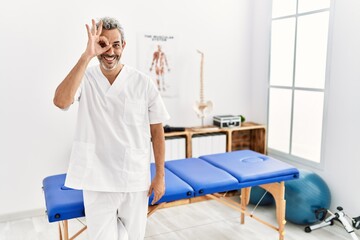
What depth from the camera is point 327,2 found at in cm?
300

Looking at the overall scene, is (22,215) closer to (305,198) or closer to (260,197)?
(260,197)

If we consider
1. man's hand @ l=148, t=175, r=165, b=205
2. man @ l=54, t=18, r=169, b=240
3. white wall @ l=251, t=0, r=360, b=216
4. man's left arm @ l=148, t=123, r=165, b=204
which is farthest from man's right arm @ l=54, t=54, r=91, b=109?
white wall @ l=251, t=0, r=360, b=216

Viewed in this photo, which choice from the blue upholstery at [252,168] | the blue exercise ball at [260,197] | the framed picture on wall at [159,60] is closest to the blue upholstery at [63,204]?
the blue upholstery at [252,168]

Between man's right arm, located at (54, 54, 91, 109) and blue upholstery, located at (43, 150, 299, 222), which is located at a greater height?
man's right arm, located at (54, 54, 91, 109)

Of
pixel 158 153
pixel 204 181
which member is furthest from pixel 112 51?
pixel 204 181

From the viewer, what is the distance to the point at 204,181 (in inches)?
90.0

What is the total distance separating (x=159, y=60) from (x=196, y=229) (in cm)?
157

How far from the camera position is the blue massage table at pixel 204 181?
6.30 ft

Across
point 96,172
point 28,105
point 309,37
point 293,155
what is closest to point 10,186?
point 28,105

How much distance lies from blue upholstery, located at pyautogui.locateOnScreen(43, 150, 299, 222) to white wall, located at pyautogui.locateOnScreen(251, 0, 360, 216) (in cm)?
63

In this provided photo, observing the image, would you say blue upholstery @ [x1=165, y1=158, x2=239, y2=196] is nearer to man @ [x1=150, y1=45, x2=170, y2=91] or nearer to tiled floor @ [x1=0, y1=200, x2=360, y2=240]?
tiled floor @ [x1=0, y1=200, x2=360, y2=240]

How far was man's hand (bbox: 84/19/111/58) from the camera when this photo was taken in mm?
1491

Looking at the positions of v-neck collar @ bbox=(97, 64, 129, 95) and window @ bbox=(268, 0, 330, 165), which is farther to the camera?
window @ bbox=(268, 0, 330, 165)

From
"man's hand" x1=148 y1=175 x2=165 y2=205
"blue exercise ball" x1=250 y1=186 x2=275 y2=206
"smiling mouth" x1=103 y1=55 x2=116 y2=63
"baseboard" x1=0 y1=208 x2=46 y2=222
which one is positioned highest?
"smiling mouth" x1=103 y1=55 x2=116 y2=63
